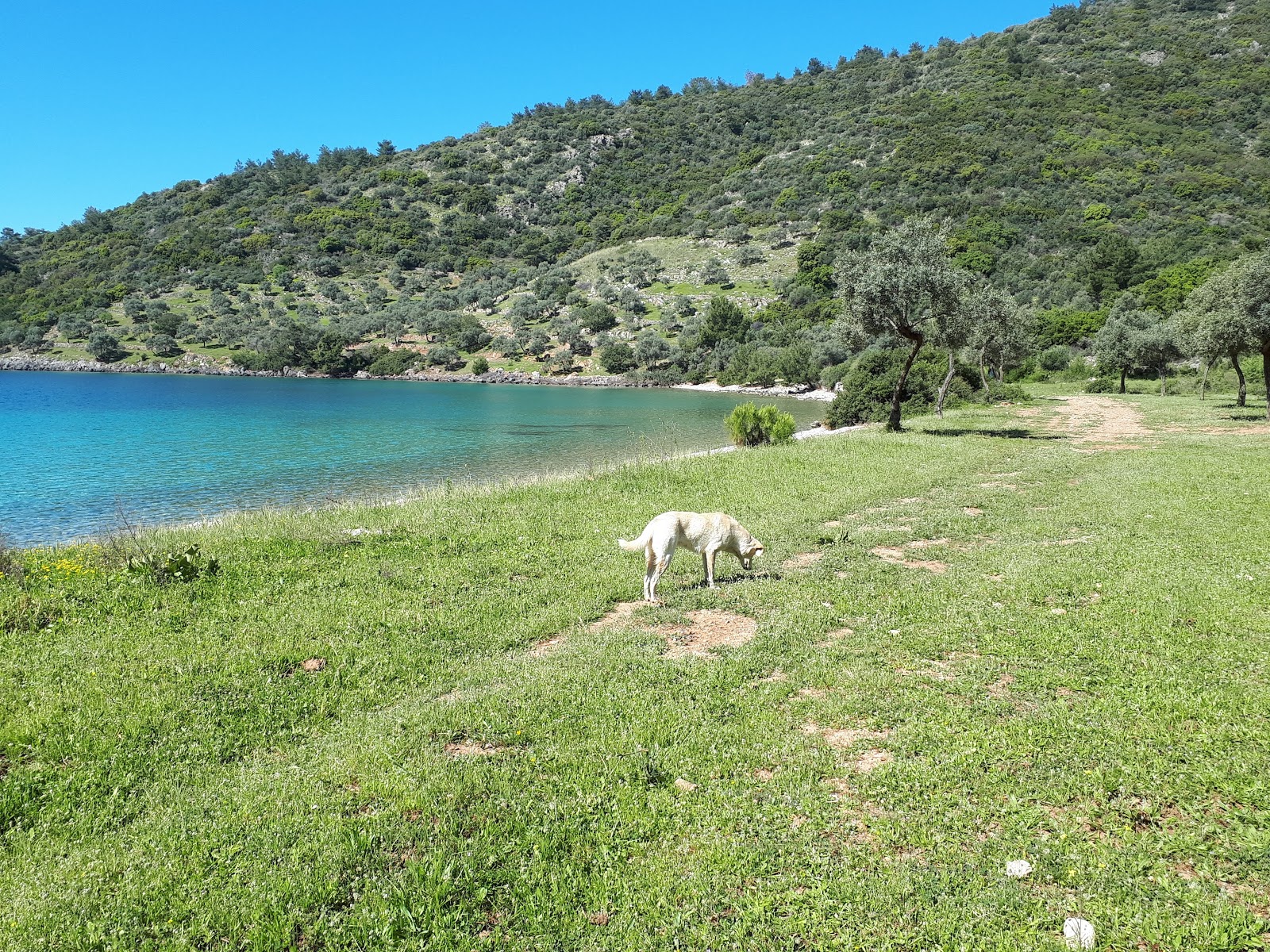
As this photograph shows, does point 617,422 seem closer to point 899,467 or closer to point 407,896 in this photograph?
point 899,467

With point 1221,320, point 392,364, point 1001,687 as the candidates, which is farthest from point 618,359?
point 1001,687

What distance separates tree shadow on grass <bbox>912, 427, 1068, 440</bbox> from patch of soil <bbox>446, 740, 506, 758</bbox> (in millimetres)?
28029

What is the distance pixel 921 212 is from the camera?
125 metres

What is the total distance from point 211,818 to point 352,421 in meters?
55.1

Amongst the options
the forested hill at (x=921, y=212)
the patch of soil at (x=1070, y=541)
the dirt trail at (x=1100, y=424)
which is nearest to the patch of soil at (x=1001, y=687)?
the patch of soil at (x=1070, y=541)

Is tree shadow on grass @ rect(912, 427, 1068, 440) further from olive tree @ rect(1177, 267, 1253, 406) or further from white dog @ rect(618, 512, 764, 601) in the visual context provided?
white dog @ rect(618, 512, 764, 601)

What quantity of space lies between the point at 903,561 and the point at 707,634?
490 cm

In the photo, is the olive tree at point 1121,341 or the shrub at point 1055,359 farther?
the shrub at point 1055,359

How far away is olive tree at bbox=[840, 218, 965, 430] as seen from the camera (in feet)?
90.1

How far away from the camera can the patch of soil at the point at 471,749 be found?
19.3ft

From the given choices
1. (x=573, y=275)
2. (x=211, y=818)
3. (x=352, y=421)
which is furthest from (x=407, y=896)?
(x=573, y=275)

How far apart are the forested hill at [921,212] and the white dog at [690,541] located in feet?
318

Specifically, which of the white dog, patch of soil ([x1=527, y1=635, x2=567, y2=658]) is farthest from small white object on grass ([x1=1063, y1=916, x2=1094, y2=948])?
the white dog

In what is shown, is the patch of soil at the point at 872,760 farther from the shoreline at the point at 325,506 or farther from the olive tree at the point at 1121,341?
the olive tree at the point at 1121,341
